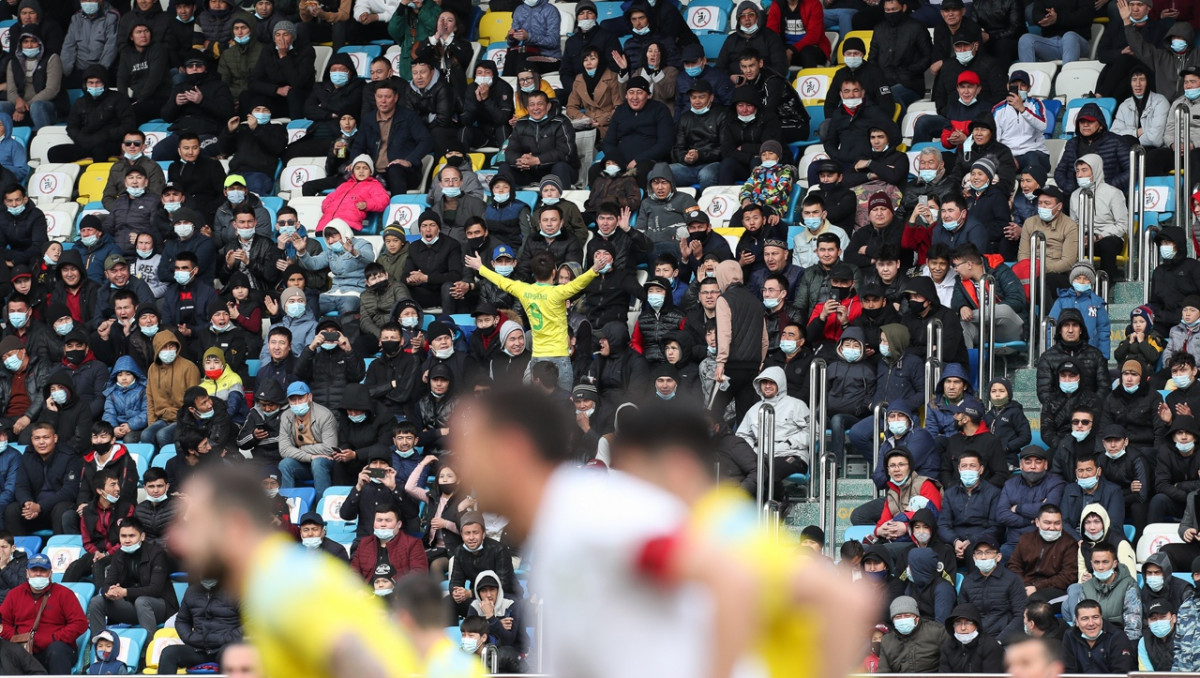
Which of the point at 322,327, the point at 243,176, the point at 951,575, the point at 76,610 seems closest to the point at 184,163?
the point at 243,176

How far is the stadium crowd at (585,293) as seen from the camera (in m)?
14.1

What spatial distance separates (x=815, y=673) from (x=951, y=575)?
9952 millimetres

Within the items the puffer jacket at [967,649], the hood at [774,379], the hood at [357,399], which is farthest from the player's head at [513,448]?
the hood at [357,399]

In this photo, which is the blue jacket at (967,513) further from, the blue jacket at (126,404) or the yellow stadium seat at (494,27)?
the yellow stadium seat at (494,27)

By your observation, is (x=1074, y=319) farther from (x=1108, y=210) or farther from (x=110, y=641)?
(x=110, y=641)

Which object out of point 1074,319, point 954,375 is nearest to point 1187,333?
point 1074,319

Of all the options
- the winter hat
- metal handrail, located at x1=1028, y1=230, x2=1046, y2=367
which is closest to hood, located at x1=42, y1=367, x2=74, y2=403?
metal handrail, located at x1=1028, y1=230, x2=1046, y2=367

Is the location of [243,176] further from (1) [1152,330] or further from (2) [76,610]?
(1) [1152,330]

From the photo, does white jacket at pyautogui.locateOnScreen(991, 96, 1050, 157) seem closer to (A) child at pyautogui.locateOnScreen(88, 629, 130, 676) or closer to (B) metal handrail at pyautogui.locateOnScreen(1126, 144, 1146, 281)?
(B) metal handrail at pyautogui.locateOnScreen(1126, 144, 1146, 281)

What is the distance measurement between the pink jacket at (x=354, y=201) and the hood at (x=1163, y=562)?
8.89 m

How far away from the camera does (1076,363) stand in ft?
47.9

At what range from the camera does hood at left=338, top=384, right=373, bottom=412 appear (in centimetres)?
1642

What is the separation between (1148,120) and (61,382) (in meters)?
10.1

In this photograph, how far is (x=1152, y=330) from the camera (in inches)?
592
